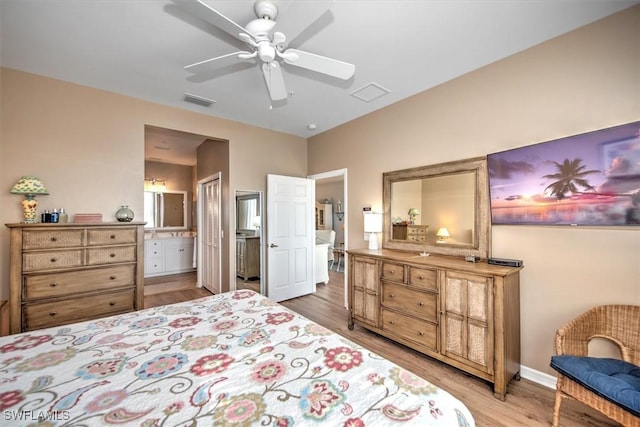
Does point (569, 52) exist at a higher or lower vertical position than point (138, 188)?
higher

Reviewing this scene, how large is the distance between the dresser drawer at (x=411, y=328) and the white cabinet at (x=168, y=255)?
517 centimetres

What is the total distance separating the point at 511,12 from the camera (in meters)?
1.83

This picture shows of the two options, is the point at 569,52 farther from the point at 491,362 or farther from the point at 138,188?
the point at 138,188

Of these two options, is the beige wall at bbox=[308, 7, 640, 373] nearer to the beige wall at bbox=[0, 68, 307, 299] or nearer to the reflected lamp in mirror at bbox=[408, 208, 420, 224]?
the reflected lamp in mirror at bbox=[408, 208, 420, 224]

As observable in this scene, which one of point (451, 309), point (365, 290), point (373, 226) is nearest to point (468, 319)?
point (451, 309)

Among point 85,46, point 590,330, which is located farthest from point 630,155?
point 85,46

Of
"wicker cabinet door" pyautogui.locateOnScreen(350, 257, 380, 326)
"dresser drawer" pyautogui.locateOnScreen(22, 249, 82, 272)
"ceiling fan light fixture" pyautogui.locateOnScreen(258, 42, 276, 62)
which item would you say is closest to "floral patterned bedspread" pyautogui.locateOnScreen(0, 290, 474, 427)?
"dresser drawer" pyautogui.locateOnScreen(22, 249, 82, 272)

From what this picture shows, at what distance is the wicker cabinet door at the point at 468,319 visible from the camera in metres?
2.06

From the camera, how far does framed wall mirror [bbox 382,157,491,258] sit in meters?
2.52

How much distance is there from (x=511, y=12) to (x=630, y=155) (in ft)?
4.32

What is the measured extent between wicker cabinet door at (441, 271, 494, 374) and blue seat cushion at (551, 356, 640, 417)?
465 mm

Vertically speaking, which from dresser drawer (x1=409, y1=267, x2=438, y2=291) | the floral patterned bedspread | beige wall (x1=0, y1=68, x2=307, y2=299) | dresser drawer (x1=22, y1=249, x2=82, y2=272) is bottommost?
the floral patterned bedspread

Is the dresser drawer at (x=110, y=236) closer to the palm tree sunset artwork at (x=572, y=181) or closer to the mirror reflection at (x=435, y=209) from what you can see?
the mirror reflection at (x=435, y=209)

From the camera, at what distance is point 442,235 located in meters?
2.82
